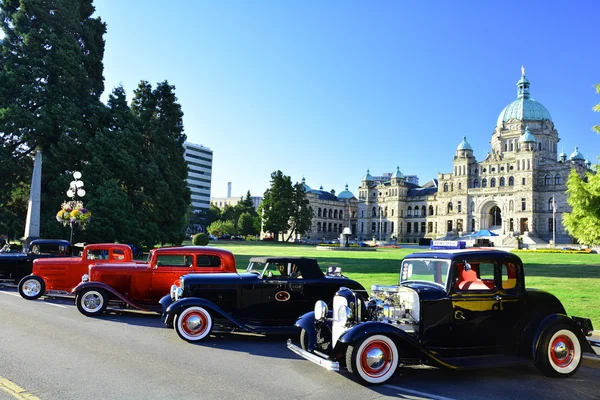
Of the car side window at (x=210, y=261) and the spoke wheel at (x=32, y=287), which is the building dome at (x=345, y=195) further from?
the car side window at (x=210, y=261)

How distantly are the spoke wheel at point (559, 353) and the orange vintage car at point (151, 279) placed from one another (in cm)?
710

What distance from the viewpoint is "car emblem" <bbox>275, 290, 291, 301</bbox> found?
9438 mm

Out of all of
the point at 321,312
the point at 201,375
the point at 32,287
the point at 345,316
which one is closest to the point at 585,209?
the point at 321,312

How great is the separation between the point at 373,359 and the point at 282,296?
3339 mm

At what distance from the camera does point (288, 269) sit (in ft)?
31.9

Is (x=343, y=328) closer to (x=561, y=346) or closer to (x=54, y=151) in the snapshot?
(x=561, y=346)

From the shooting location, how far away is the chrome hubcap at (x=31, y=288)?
14.0 m

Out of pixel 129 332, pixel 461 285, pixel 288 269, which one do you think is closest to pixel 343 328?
pixel 461 285

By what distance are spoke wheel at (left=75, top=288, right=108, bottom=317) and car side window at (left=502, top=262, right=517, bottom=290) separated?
9269mm

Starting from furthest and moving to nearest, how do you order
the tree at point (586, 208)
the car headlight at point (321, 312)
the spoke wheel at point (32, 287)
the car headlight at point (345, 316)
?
the tree at point (586, 208)
the spoke wheel at point (32, 287)
the car headlight at point (321, 312)
the car headlight at point (345, 316)

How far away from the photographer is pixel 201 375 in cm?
664

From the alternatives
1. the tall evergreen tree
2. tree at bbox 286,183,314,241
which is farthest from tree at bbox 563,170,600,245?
tree at bbox 286,183,314,241

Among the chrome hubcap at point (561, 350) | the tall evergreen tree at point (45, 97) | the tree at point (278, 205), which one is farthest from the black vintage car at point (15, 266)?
the tree at point (278, 205)

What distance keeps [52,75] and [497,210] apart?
78.6 m
